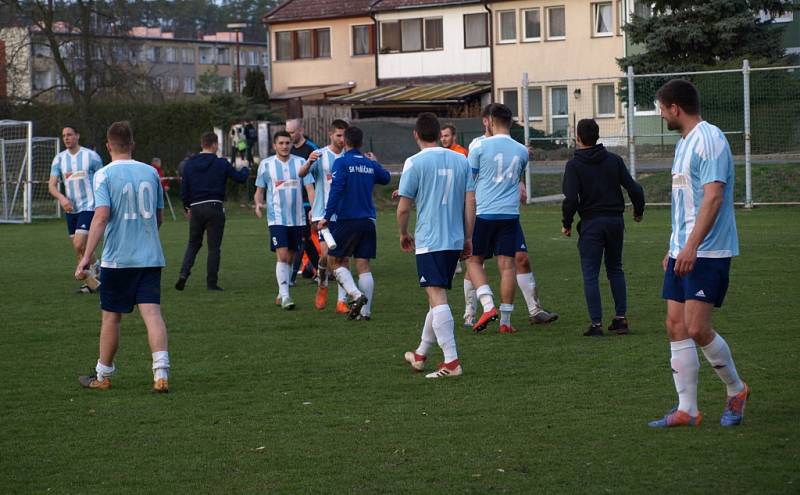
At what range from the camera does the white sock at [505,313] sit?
412 inches

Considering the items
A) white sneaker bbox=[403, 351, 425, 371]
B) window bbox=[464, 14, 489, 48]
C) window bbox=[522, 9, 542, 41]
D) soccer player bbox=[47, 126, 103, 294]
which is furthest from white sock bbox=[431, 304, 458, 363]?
window bbox=[464, 14, 489, 48]

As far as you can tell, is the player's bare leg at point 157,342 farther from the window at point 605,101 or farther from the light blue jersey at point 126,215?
the window at point 605,101

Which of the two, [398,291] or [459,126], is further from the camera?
[459,126]

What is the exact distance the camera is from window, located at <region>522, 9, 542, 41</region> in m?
50.3

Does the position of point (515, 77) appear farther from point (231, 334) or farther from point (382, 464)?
point (382, 464)

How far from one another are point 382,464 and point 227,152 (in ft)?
127

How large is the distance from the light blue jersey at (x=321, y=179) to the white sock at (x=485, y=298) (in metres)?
3.47

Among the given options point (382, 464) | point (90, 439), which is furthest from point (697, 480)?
point (90, 439)

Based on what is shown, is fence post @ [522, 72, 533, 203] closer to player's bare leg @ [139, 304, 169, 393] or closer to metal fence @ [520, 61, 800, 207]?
metal fence @ [520, 61, 800, 207]

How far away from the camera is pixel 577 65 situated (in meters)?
49.5

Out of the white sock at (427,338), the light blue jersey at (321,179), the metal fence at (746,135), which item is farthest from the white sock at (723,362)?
the metal fence at (746,135)

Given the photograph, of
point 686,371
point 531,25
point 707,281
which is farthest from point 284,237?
point 531,25

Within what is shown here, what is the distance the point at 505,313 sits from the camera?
34.4 feet

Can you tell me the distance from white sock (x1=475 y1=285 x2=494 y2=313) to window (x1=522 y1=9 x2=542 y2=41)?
138 feet
